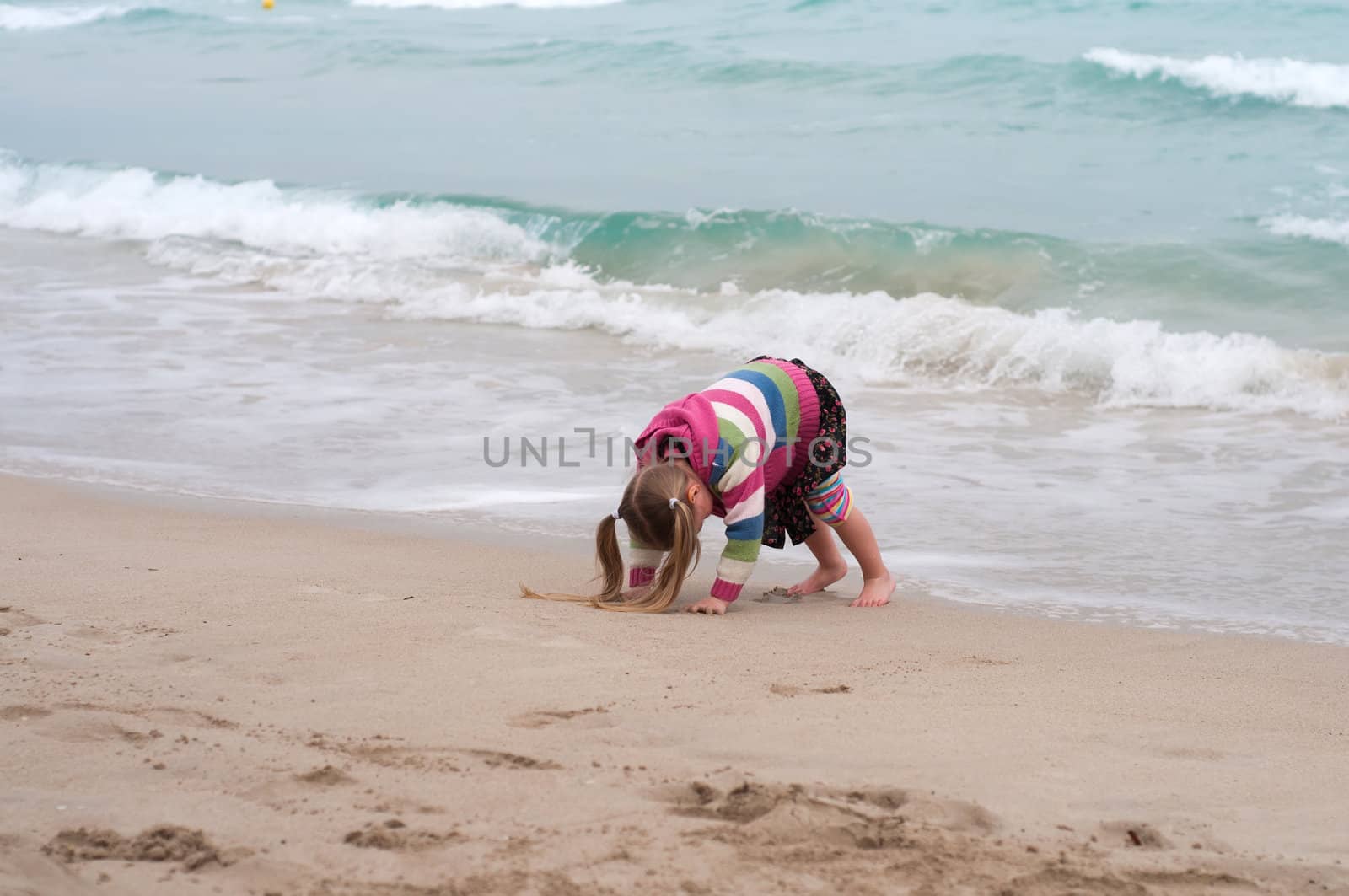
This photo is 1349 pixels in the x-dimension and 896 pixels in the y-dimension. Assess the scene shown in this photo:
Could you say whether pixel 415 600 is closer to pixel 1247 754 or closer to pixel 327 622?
pixel 327 622

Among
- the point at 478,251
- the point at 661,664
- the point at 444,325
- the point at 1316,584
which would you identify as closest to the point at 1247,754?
the point at 661,664

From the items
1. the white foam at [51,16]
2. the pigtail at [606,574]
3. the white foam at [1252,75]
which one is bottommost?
the pigtail at [606,574]

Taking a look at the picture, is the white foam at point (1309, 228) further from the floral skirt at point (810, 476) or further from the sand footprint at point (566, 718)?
the sand footprint at point (566, 718)

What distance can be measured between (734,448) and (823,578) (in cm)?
70

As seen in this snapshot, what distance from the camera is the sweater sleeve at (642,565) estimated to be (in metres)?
3.88

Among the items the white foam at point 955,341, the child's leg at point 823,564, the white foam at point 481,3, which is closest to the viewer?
the child's leg at point 823,564

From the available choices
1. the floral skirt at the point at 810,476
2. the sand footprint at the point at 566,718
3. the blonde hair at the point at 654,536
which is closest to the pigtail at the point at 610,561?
the blonde hair at the point at 654,536

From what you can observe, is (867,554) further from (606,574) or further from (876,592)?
(606,574)

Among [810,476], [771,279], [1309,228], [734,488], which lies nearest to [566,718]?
[734,488]

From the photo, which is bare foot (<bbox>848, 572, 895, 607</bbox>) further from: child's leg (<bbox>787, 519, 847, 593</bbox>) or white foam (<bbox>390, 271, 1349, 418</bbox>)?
white foam (<bbox>390, 271, 1349, 418</bbox>)

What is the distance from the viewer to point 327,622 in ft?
10.6

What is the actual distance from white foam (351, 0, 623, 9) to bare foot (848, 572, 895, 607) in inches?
998

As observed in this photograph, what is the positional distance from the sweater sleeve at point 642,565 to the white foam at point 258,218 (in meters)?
7.65

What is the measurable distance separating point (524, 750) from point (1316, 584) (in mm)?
3001
